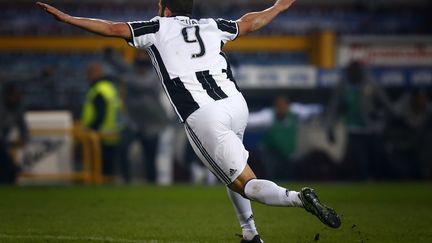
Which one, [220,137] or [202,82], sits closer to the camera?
[220,137]

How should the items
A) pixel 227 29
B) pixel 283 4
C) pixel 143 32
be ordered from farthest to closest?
pixel 283 4
pixel 227 29
pixel 143 32

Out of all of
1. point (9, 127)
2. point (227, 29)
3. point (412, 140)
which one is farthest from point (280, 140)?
point (227, 29)

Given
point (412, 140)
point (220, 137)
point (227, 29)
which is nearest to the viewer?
point (220, 137)

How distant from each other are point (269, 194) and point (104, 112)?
35.5ft

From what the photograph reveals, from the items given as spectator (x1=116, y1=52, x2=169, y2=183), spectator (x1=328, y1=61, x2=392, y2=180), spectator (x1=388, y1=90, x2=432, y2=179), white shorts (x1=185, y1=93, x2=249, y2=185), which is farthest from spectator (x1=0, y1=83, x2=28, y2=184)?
white shorts (x1=185, y1=93, x2=249, y2=185)

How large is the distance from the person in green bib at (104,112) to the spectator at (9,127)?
109 cm

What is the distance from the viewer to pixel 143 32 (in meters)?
7.75

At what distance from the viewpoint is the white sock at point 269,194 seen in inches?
290

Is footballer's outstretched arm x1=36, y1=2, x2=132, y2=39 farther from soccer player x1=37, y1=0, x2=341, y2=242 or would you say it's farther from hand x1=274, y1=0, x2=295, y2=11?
hand x1=274, y1=0, x2=295, y2=11

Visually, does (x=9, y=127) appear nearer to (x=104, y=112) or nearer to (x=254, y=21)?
(x=104, y=112)

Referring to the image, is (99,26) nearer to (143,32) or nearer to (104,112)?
(143,32)

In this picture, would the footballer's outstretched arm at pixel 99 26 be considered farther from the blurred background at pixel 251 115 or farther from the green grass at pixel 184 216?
the blurred background at pixel 251 115

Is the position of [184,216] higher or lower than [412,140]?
higher

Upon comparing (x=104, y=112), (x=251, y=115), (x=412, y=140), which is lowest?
(x=412, y=140)
